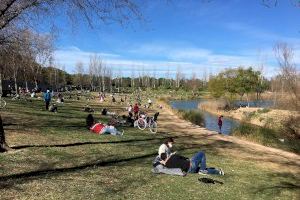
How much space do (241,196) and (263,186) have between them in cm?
226

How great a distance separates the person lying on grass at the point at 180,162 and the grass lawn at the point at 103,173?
15.8 inches

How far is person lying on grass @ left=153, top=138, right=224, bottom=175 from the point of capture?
1443 centimetres

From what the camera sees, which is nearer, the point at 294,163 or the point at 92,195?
the point at 92,195

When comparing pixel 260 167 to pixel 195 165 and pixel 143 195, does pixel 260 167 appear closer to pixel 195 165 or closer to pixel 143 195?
pixel 195 165

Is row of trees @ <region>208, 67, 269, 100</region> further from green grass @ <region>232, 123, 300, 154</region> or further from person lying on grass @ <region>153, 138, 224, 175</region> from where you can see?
person lying on grass @ <region>153, 138, 224, 175</region>

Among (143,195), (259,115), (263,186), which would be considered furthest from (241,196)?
(259,115)

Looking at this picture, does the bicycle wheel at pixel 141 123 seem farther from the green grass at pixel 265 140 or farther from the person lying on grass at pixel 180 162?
the person lying on grass at pixel 180 162

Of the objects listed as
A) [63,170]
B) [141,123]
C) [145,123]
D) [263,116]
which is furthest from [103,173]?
[263,116]

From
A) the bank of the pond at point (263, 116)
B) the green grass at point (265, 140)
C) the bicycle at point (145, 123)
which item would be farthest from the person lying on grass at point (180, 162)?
the bank of the pond at point (263, 116)

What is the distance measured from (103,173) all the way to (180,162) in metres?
2.91

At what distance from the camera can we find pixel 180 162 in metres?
14.6

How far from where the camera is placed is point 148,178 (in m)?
13.4

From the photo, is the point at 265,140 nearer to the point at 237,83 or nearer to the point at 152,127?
the point at 152,127

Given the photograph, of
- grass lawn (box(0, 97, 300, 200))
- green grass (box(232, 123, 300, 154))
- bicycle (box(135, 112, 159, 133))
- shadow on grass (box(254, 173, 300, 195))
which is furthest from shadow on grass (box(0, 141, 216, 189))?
green grass (box(232, 123, 300, 154))
